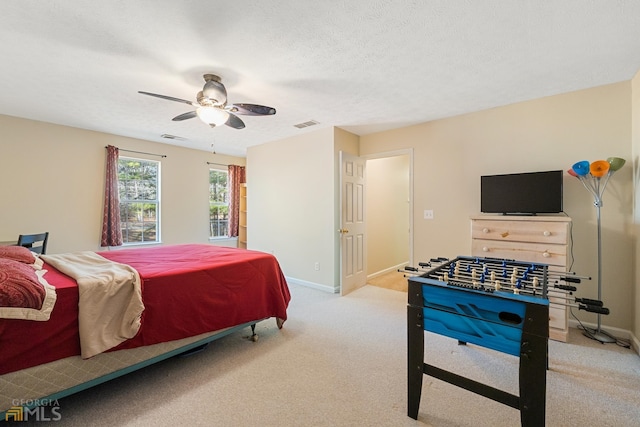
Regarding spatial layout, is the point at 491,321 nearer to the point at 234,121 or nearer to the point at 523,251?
the point at 523,251

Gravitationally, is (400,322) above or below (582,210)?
below

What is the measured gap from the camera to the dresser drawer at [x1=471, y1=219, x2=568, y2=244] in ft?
8.34

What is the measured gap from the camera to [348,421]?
5.20 ft

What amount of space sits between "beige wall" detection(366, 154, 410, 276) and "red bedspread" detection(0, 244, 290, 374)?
8.53 feet

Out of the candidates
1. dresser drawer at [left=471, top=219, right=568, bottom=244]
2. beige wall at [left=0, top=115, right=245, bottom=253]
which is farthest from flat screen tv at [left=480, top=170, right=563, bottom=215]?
beige wall at [left=0, top=115, right=245, bottom=253]

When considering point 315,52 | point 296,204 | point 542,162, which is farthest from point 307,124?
point 542,162

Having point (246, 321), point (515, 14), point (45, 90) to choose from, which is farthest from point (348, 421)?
point (45, 90)

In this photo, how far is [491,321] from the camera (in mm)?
1432

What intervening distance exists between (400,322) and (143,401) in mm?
2383

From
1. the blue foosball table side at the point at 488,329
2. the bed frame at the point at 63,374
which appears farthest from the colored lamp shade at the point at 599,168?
the bed frame at the point at 63,374

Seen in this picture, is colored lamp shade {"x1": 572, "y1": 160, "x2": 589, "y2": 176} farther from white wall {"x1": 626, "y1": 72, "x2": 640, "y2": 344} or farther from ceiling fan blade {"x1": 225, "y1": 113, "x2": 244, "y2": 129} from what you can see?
ceiling fan blade {"x1": 225, "y1": 113, "x2": 244, "y2": 129}

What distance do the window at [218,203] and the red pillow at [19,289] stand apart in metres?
4.43

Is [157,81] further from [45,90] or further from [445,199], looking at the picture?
[445,199]

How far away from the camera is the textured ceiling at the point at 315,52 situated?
1700mm
